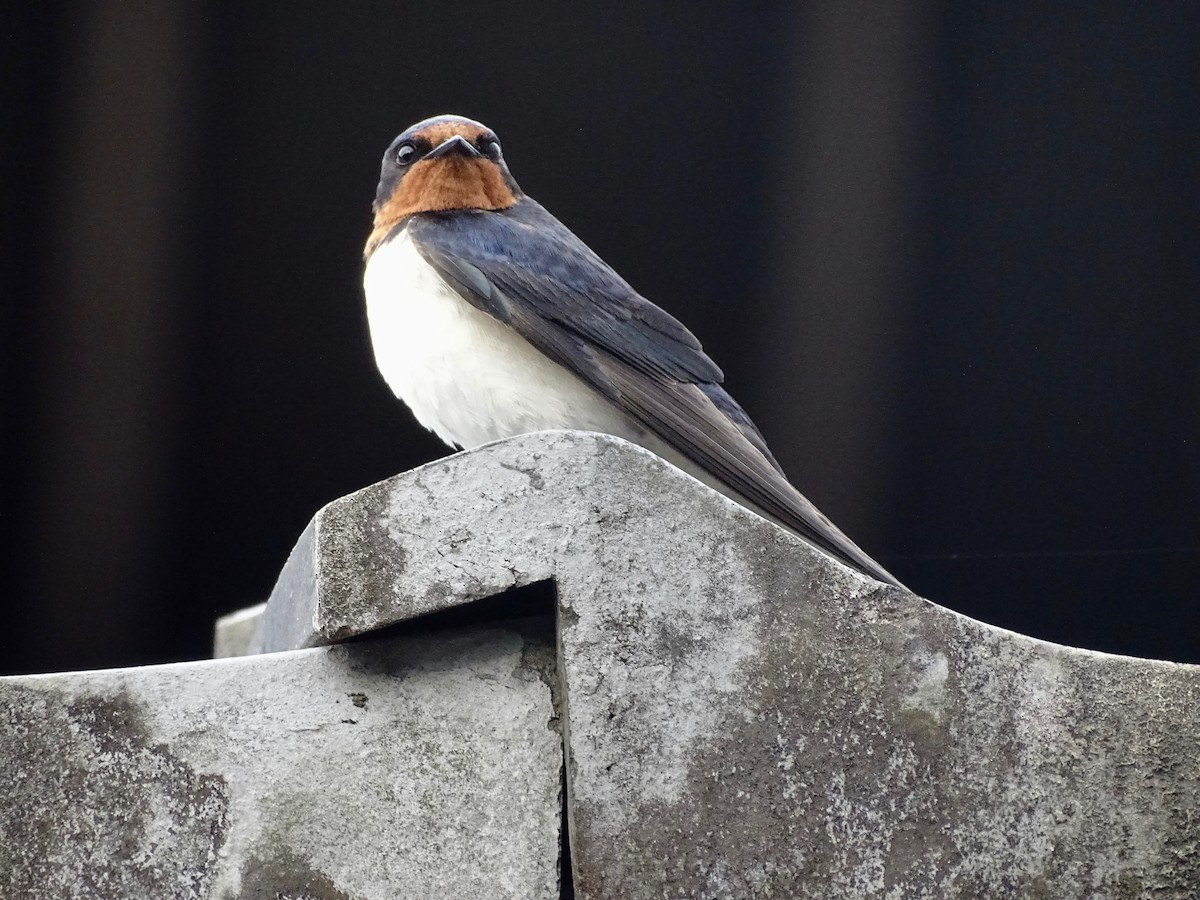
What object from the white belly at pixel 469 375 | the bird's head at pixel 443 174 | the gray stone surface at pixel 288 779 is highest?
the bird's head at pixel 443 174

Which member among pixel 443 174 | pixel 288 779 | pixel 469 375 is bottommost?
pixel 288 779

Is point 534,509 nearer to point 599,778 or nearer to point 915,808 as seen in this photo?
point 599,778

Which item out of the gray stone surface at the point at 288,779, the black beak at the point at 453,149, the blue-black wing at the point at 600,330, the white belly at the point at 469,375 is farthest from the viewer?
the black beak at the point at 453,149

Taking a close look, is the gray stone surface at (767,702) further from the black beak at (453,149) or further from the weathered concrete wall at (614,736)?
the black beak at (453,149)

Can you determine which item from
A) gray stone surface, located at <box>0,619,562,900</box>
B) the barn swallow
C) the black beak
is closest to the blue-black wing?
the barn swallow

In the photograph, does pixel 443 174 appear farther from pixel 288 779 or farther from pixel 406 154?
pixel 288 779

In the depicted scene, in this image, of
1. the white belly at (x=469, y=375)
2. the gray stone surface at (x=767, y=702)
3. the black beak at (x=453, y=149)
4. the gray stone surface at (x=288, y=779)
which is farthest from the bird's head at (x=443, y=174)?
the gray stone surface at (x=288, y=779)

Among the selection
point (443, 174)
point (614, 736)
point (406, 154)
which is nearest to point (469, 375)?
point (443, 174)
